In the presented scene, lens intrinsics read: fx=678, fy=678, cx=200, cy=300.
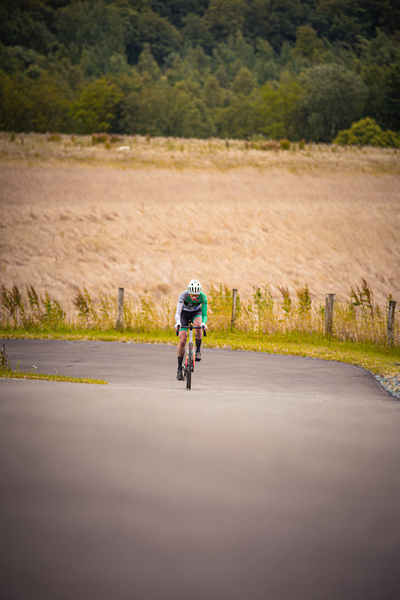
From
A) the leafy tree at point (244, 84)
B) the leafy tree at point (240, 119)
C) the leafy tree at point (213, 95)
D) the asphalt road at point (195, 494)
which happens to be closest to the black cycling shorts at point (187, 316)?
the asphalt road at point (195, 494)

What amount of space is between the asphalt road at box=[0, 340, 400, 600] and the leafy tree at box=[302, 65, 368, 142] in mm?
86508

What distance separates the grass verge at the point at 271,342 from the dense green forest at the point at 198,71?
66521 mm

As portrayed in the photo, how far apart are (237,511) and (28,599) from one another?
229cm

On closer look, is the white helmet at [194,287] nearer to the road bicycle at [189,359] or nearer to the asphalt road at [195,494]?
the road bicycle at [189,359]

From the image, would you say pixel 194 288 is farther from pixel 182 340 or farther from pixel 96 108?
pixel 96 108

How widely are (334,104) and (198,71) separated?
6241cm

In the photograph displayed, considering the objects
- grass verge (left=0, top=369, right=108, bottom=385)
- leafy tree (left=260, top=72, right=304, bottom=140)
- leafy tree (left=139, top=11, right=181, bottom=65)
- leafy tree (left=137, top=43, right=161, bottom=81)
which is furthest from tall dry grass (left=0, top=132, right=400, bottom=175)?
leafy tree (left=139, top=11, right=181, bottom=65)

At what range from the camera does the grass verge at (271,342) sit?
18.7 metres

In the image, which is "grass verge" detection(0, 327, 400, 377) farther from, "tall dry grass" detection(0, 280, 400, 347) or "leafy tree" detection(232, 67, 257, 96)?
"leafy tree" detection(232, 67, 257, 96)

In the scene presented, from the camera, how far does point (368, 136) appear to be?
82688 mm

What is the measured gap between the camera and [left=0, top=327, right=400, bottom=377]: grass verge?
61.3ft

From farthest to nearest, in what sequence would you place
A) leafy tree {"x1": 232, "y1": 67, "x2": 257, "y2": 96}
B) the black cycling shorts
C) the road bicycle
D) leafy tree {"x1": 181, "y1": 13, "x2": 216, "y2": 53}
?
leafy tree {"x1": 181, "y1": 13, "x2": 216, "y2": 53}
leafy tree {"x1": 232, "y1": 67, "x2": 257, "y2": 96}
the black cycling shorts
the road bicycle

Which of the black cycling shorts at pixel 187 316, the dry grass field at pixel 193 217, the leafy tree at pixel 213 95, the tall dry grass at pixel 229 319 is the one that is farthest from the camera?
the leafy tree at pixel 213 95

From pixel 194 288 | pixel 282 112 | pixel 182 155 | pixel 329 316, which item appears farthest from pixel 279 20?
pixel 194 288
